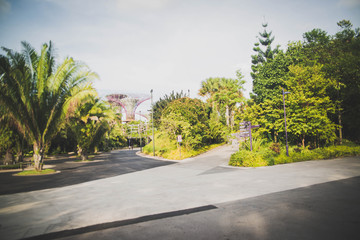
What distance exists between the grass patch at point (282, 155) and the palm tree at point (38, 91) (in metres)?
12.0

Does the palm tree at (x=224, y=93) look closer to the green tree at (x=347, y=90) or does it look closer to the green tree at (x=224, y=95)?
the green tree at (x=224, y=95)

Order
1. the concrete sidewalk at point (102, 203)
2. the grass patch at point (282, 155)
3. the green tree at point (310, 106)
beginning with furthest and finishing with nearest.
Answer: the green tree at point (310, 106)
the grass patch at point (282, 155)
the concrete sidewalk at point (102, 203)

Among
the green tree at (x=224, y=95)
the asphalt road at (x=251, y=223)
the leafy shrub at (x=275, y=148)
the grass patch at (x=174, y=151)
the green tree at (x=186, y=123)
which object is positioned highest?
the green tree at (x=224, y=95)

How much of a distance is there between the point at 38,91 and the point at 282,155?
1889 centimetres

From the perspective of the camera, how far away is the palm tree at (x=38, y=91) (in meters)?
12.4

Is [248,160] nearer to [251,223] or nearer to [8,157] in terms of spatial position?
[251,223]

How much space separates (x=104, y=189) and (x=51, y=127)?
861cm

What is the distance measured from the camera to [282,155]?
54.9 feet

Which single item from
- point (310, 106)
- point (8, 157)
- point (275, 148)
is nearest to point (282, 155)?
point (275, 148)

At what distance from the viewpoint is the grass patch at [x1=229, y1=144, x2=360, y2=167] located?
14.6 meters

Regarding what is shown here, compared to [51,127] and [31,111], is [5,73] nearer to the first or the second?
[31,111]

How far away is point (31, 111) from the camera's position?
1323cm

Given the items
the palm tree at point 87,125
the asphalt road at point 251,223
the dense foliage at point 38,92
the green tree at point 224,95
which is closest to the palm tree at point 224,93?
the green tree at point 224,95

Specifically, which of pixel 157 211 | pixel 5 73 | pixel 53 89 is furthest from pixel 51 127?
pixel 157 211
